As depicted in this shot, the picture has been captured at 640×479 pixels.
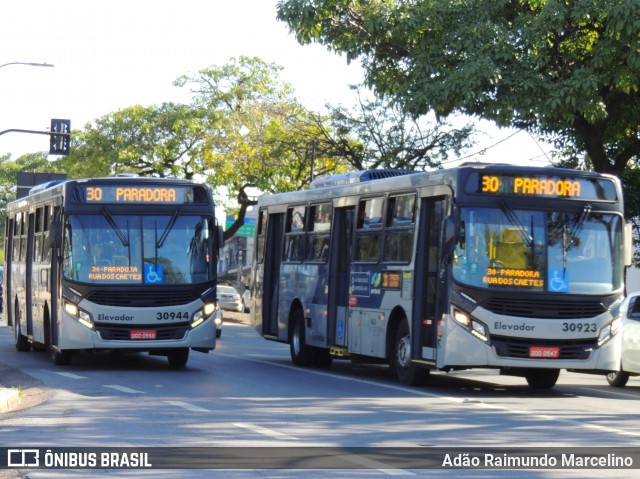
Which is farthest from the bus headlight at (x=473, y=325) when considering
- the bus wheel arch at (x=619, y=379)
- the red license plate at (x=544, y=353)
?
the bus wheel arch at (x=619, y=379)

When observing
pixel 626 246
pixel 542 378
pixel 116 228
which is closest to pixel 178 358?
pixel 116 228

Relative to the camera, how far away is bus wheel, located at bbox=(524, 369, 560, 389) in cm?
1897

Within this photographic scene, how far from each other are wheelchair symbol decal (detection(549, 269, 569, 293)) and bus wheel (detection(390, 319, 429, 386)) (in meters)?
2.25

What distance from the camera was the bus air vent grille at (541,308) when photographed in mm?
17094

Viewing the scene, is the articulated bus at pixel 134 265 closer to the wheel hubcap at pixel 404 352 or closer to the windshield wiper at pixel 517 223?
the wheel hubcap at pixel 404 352

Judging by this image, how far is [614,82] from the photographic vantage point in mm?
24203

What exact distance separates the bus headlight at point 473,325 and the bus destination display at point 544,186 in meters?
1.68

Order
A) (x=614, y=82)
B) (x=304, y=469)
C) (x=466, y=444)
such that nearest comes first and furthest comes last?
(x=304, y=469), (x=466, y=444), (x=614, y=82)

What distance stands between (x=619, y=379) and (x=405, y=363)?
410cm

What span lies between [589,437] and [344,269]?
9238mm

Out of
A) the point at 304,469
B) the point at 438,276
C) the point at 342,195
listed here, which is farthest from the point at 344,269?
the point at 304,469

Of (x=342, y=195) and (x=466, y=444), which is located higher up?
(x=342, y=195)

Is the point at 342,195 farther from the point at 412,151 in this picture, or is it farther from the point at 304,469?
the point at 412,151

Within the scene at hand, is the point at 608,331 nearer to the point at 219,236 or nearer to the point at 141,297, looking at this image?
the point at 219,236
